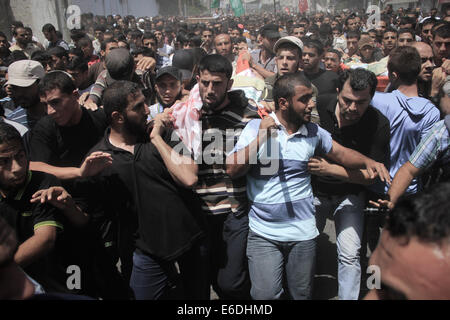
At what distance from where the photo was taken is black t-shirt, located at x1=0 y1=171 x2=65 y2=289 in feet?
6.64

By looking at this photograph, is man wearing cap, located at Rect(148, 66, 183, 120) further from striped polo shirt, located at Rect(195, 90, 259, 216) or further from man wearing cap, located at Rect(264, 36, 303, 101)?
man wearing cap, located at Rect(264, 36, 303, 101)

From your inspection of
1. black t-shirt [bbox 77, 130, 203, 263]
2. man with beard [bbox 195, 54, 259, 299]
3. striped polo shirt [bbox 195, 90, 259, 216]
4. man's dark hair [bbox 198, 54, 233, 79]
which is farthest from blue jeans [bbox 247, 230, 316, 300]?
man's dark hair [bbox 198, 54, 233, 79]

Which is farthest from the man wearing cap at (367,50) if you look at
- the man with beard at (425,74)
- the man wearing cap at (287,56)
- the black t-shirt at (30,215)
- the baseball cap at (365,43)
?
the black t-shirt at (30,215)

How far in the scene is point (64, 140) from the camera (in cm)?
265

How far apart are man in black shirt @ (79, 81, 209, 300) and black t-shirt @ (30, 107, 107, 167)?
319 millimetres

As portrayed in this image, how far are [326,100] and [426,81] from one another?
1357 mm

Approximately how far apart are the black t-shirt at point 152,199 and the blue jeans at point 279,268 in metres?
0.49

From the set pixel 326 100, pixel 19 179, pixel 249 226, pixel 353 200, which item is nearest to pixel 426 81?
pixel 326 100

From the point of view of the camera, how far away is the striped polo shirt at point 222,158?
2.53 m

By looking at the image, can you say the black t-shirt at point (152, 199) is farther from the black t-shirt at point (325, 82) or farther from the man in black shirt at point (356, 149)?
the black t-shirt at point (325, 82)

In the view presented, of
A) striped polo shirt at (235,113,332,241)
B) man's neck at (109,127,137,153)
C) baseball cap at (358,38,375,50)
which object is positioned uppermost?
baseball cap at (358,38,375,50)

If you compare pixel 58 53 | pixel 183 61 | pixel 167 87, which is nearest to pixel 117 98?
pixel 167 87

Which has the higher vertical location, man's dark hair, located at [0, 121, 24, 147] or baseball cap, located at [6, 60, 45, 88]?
baseball cap, located at [6, 60, 45, 88]

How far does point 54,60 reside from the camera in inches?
197
